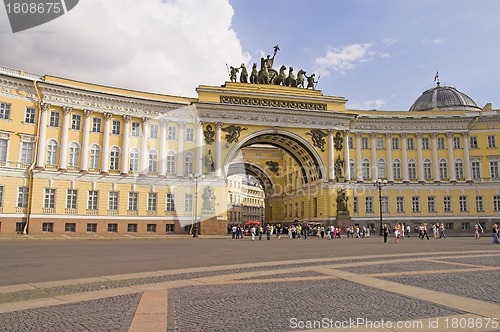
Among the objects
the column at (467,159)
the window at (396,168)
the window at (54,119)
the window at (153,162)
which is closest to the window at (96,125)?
the window at (54,119)

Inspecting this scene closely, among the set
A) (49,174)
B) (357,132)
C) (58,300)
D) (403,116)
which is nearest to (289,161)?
(357,132)

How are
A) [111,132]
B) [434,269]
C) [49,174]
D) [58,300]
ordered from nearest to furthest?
[58,300], [434,269], [49,174], [111,132]

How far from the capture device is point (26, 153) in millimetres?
40281

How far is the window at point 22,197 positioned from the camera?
39094mm

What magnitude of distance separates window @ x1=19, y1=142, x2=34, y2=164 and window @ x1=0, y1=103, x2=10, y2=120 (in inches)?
117

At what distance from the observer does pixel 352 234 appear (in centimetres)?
4772

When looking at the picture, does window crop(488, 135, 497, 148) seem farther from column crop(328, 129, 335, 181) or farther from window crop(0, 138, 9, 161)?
window crop(0, 138, 9, 161)

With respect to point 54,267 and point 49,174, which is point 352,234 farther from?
point 54,267

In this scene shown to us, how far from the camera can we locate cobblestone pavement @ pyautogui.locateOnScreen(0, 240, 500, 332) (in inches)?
255

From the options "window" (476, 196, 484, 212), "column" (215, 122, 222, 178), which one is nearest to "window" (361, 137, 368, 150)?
"window" (476, 196, 484, 212)

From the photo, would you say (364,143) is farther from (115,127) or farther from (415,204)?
(115,127)

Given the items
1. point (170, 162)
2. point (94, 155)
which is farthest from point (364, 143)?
point (94, 155)

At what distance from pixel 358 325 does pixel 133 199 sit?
137 ft

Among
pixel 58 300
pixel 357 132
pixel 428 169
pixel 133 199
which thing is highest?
pixel 357 132
